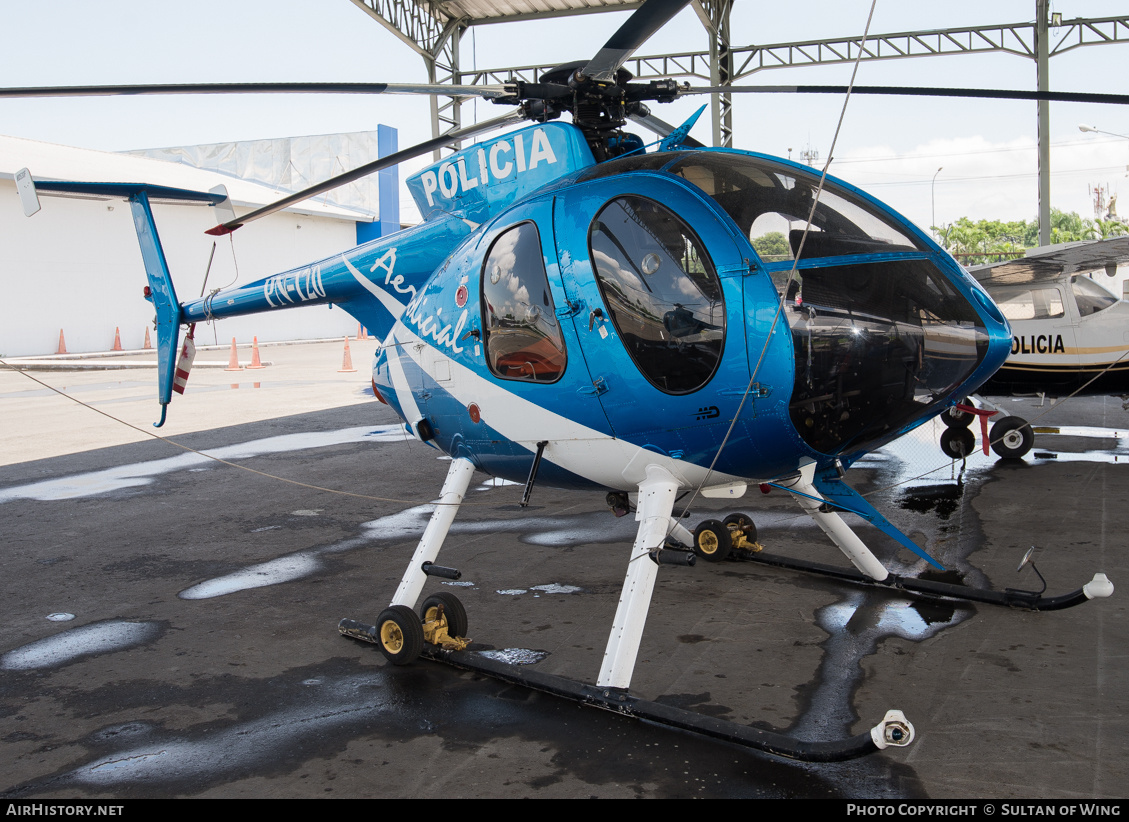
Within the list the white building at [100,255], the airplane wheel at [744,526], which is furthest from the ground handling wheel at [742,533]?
the white building at [100,255]

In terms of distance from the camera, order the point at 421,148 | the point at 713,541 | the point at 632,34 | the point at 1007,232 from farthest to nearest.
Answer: the point at 1007,232
the point at 713,541
the point at 421,148
the point at 632,34

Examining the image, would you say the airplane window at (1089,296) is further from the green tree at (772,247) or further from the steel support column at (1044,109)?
the green tree at (772,247)

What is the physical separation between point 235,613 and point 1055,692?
15.7 ft

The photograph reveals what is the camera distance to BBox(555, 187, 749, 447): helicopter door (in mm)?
3893

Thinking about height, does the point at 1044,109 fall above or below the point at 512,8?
below

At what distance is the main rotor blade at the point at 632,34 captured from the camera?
3379mm

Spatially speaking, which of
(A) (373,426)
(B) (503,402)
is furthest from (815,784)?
(A) (373,426)

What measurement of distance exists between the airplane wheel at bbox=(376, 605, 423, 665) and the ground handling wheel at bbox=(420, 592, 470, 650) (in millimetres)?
101

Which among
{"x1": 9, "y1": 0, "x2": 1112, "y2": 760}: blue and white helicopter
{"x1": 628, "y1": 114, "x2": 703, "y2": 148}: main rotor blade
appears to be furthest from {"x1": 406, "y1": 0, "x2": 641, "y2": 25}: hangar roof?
{"x1": 9, "y1": 0, "x2": 1112, "y2": 760}: blue and white helicopter

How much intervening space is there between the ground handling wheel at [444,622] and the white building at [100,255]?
22.1 m

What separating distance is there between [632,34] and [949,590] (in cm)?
384

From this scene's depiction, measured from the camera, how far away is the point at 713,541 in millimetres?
6594

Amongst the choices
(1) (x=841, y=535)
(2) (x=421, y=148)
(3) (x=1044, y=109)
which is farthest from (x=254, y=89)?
(3) (x=1044, y=109)

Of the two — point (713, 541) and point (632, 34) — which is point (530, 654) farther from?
point (632, 34)
